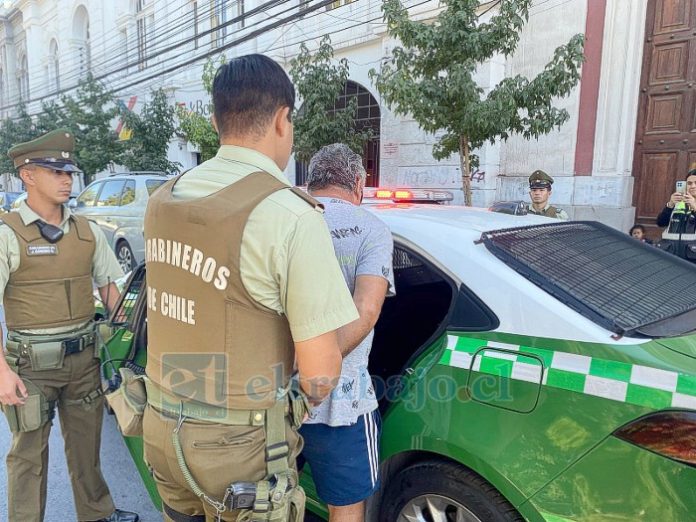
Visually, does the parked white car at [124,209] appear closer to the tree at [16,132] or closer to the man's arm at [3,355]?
→ the man's arm at [3,355]

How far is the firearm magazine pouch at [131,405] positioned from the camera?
148 centimetres

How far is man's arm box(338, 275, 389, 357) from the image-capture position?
5.23 feet

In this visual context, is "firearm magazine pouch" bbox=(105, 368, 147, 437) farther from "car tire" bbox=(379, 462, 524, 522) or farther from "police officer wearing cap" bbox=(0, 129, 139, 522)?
"car tire" bbox=(379, 462, 524, 522)

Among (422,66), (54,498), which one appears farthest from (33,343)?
(422,66)

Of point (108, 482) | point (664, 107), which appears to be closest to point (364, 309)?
point (108, 482)

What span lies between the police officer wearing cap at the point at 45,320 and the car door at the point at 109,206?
7.22 metres

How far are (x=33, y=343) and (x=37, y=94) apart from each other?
106 feet

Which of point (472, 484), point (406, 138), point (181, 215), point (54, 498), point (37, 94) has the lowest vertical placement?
point (54, 498)

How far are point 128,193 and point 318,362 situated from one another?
28.4 ft

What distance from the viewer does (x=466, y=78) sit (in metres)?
5.60

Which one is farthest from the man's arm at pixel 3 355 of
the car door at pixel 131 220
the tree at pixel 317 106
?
the car door at pixel 131 220

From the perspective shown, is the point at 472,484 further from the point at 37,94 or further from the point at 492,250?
the point at 37,94

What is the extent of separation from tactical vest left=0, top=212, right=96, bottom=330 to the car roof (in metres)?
1.38

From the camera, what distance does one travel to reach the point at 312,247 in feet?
3.93
